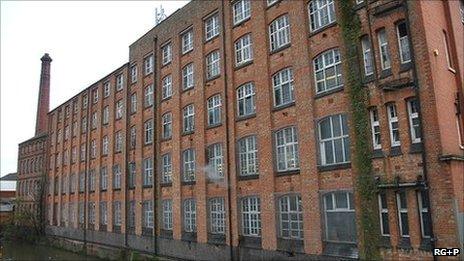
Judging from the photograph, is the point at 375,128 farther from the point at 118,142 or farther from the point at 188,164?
the point at 118,142

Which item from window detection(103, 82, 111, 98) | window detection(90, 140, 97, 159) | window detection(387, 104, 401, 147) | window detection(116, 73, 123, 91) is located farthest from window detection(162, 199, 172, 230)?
window detection(387, 104, 401, 147)

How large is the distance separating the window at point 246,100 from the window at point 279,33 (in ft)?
7.51

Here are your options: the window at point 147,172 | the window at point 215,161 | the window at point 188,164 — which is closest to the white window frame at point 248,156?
the window at point 215,161

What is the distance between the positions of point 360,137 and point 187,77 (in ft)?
43.2

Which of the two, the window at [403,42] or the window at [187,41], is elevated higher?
the window at [187,41]

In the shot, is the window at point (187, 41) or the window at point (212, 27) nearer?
the window at point (212, 27)

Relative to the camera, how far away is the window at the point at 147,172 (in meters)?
28.2

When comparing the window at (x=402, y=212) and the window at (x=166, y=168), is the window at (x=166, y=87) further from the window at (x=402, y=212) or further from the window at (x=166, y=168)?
the window at (x=402, y=212)

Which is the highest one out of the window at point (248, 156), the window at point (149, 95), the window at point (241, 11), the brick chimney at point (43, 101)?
the brick chimney at point (43, 101)

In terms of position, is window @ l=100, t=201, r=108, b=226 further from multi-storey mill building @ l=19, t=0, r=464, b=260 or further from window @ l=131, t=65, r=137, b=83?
window @ l=131, t=65, r=137, b=83

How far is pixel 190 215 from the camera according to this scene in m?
24.3

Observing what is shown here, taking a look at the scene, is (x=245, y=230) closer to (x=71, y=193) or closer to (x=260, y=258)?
(x=260, y=258)

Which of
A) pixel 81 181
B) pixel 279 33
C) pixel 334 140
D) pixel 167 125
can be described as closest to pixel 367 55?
pixel 334 140

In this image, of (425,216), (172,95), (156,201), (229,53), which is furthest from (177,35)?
(425,216)
